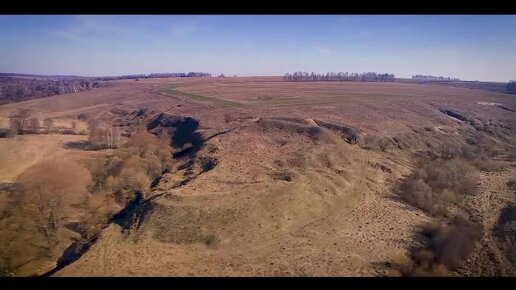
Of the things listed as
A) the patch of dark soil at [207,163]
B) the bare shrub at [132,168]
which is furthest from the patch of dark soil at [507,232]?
the bare shrub at [132,168]

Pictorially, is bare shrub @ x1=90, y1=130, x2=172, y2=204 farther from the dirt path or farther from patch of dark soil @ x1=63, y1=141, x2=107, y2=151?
the dirt path

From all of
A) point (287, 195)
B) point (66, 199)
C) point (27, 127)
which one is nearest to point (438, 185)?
point (287, 195)

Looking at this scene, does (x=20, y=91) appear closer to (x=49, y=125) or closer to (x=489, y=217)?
(x=49, y=125)

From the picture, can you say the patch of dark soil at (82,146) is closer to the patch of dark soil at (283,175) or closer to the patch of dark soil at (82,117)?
the patch of dark soil at (82,117)

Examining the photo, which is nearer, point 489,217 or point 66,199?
point 489,217
